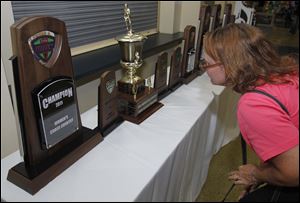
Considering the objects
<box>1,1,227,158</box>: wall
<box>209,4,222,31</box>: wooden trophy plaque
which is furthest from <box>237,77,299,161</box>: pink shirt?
<box>209,4,222,31</box>: wooden trophy plaque

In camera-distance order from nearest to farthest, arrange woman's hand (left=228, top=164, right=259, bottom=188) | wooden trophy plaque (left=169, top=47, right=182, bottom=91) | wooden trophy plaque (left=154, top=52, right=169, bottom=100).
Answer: woman's hand (left=228, top=164, right=259, bottom=188), wooden trophy plaque (left=154, top=52, right=169, bottom=100), wooden trophy plaque (left=169, top=47, right=182, bottom=91)

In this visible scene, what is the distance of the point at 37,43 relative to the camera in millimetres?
679

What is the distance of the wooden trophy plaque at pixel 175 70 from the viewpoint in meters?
1.37

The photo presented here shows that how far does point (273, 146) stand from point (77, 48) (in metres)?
1.50

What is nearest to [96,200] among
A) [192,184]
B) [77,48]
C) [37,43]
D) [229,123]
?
[37,43]

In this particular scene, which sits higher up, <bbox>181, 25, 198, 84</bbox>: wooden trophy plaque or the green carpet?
<bbox>181, 25, 198, 84</bbox>: wooden trophy plaque

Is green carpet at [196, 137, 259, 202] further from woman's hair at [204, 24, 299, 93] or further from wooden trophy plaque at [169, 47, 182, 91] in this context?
woman's hair at [204, 24, 299, 93]

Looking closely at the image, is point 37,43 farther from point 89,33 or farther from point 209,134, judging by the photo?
point 89,33

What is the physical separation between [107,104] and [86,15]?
116 centimetres

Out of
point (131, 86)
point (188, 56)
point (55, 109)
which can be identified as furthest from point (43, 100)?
point (188, 56)

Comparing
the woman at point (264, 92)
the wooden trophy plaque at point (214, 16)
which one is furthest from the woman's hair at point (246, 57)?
the wooden trophy plaque at point (214, 16)

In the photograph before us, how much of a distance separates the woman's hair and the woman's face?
2 centimetres

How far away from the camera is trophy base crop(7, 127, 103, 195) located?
71cm

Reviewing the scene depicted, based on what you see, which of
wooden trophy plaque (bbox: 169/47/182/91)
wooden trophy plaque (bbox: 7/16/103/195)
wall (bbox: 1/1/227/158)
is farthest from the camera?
wooden trophy plaque (bbox: 169/47/182/91)
